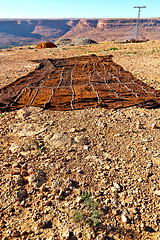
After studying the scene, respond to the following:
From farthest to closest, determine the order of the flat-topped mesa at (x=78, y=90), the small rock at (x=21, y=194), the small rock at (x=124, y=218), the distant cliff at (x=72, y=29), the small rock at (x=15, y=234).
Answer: the distant cliff at (x=72, y=29)
the flat-topped mesa at (x=78, y=90)
the small rock at (x=21, y=194)
the small rock at (x=124, y=218)
the small rock at (x=15, y=234)

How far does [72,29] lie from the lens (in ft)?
406

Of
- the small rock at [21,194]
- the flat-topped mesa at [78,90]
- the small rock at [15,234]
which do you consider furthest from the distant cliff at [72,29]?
the small rock at [15,234]

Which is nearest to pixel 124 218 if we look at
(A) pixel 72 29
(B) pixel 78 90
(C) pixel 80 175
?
(C) pixel 80 175

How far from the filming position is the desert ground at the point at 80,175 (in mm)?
2279

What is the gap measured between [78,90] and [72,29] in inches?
5164

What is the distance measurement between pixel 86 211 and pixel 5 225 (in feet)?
3.27

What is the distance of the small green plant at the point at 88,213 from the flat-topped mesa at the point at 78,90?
9.54 feet

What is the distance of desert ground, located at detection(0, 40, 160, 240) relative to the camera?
228 cm

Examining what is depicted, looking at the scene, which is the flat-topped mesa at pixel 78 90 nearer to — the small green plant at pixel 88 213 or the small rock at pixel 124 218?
the small green plant at pixel 88 213

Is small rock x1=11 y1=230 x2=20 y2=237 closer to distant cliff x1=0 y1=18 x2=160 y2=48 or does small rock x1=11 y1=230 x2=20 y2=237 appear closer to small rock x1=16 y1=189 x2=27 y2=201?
small rock x1=16 y1=189 x2=27 y2=201

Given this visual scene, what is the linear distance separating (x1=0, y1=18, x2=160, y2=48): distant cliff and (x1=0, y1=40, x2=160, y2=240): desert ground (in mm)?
78796

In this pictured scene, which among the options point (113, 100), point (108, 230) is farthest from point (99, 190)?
point (113, 100)

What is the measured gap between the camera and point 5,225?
2.30 m

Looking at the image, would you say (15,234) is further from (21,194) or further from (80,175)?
(80,175)
